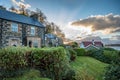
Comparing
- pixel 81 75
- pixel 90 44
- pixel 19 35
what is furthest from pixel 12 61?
pixel 90 44

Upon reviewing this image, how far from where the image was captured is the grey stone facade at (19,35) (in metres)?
23.1

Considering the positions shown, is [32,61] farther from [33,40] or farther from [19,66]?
[33,40]

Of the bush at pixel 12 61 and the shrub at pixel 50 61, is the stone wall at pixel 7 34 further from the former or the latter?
the bush at pixel 12 61

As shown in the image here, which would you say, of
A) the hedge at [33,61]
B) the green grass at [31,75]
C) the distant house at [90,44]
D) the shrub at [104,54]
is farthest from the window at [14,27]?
the distant house at [90,44]

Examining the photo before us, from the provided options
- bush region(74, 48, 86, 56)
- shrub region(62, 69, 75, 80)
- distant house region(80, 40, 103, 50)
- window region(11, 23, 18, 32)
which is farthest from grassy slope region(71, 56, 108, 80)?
distant house region(80, 40, 103, 50)

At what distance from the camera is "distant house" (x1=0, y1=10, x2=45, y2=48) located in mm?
23266

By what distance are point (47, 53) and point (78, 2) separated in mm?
9804

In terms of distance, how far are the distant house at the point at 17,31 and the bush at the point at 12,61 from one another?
554 inches

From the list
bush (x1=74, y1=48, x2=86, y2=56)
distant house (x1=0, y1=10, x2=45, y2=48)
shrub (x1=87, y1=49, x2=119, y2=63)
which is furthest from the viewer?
bush (x1=74, y1=48, x2=86, y2=56)

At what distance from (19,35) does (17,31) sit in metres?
0.82

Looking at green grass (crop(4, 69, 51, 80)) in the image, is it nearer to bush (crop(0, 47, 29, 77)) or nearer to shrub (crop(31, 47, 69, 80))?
bush (crop(0, 47, 29, 77))

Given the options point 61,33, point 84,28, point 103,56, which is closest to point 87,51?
point 103,56

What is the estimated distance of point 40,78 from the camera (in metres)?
9.34

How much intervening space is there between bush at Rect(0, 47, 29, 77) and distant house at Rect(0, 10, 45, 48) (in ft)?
46.1
